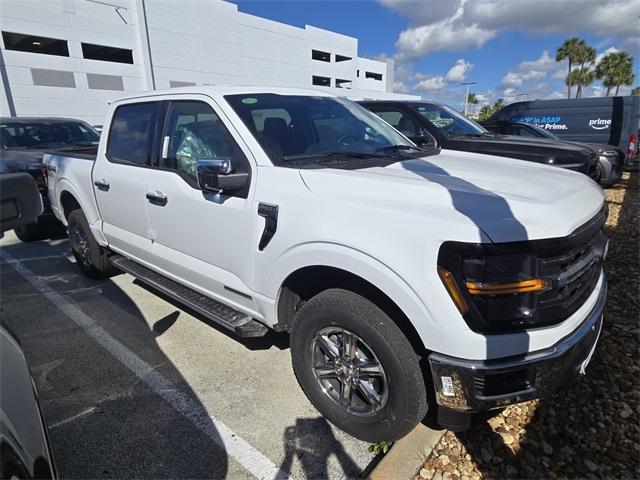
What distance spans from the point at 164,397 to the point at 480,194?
2.35m

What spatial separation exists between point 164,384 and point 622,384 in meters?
3.14

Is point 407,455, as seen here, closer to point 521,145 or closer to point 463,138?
point 463,138

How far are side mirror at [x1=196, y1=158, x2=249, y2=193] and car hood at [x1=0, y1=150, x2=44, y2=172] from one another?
193 inches

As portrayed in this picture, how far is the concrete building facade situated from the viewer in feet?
79.8

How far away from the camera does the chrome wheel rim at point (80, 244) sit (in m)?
4.58

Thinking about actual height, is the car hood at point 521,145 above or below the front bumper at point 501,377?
above

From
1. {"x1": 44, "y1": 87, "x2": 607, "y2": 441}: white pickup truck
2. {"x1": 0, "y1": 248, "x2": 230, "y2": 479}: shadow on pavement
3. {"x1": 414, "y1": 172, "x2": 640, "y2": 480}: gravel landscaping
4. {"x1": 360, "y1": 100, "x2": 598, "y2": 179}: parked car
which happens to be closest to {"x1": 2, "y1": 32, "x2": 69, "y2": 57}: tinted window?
{"x1": 360, "y1": 100, "x2": 598, "y2": 179}: parked car

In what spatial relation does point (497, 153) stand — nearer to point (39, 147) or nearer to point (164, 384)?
point (164, 384)

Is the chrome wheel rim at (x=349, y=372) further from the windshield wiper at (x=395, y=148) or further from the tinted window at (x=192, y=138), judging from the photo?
the windshield wiper at (x=395, y=148)

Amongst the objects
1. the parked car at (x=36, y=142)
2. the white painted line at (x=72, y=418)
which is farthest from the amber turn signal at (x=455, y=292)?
the parked car at (x=36, y=142)

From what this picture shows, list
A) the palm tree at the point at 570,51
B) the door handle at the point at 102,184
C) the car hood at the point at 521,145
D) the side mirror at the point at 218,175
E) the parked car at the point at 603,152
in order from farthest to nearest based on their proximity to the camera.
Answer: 1. the palm tree at the point at 570,51
2. the parked car at the point at 603,152
3. the car hood at the point at 521,145
4. the door handle at the point at 102,184
5. the side mirror at the point at 218,175

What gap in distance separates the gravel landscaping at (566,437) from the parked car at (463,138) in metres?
3.24

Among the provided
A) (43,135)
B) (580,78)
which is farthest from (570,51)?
(43,135)

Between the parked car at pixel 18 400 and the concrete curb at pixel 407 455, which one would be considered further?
the concrete curb at pixel 407 455
